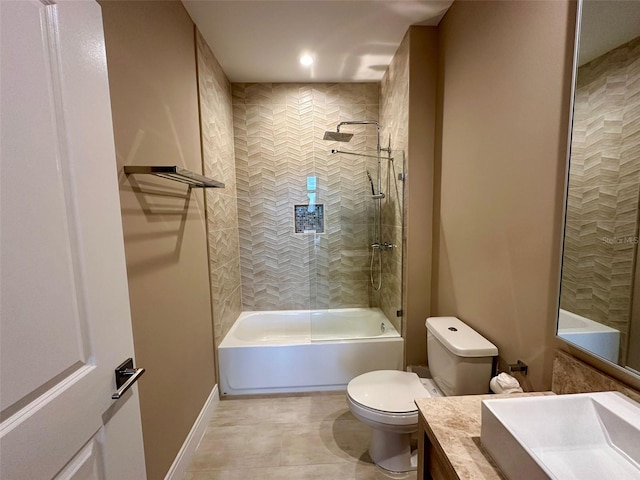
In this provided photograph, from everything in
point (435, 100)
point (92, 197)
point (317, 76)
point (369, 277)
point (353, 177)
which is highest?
point (317, 76)

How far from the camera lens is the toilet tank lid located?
4.64 feet

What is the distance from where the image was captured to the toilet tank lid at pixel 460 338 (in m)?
1.42

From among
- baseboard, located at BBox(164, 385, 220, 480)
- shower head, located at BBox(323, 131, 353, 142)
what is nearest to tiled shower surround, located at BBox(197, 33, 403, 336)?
shower head, located at BBox(323, 131, 353, 142)

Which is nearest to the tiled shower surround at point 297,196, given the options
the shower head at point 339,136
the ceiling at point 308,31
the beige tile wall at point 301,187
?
the beige tile wall at point 301,187

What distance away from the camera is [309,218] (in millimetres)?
→ 3047

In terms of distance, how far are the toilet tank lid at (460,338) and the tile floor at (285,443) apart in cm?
83

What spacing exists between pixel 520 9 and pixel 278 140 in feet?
7.18

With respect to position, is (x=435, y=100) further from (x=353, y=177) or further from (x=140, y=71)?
(x=140, y=71)

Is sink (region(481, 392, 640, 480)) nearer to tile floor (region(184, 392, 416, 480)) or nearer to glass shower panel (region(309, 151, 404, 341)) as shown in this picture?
tile floor (region(184, 392, 416, 480))

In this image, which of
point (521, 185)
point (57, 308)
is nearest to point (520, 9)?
point (521, 185)

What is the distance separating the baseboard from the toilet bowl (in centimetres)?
100

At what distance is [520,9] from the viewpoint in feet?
4.05

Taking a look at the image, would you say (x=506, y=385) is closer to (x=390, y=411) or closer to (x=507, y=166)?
(x=390, y=411)

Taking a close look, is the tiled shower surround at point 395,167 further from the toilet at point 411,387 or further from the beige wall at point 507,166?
the toilet at point 411,387
